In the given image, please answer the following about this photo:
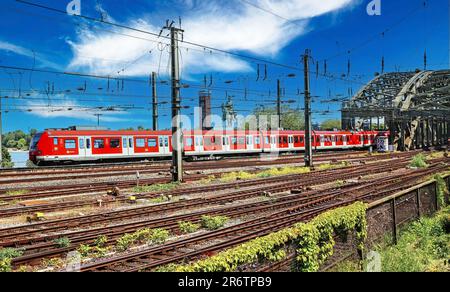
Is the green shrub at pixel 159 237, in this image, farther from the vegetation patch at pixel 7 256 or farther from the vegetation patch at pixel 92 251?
the vegetation patch at pixel 7 256

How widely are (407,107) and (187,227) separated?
60.9 metres

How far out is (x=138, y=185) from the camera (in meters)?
20.7

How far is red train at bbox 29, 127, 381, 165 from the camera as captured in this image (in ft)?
97.3

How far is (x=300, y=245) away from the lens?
757 centimetres

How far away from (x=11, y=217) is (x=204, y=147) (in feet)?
86.4

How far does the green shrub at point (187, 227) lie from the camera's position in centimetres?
1143

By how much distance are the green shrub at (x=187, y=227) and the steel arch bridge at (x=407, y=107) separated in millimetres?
44388

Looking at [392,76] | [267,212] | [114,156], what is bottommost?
[267,212]

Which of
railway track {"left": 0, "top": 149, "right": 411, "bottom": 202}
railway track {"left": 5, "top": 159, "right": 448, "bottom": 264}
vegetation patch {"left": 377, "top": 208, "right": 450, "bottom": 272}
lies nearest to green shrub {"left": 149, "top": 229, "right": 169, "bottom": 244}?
railway track {"left": 5, "top": 159, "right": 448, "bottom": 264}

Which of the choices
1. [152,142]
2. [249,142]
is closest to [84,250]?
[152,142]

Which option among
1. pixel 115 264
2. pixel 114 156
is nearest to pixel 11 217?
pixel 115 264

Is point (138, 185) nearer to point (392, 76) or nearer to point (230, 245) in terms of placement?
point (230, 245)

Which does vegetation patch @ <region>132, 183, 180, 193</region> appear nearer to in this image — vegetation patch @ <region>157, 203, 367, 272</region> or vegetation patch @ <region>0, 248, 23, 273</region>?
vegetation patch @ <region>0, 248, 23, 273</region>

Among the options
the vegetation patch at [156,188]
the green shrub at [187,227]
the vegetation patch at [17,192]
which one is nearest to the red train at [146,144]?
the vegetation patch at [17,192]
